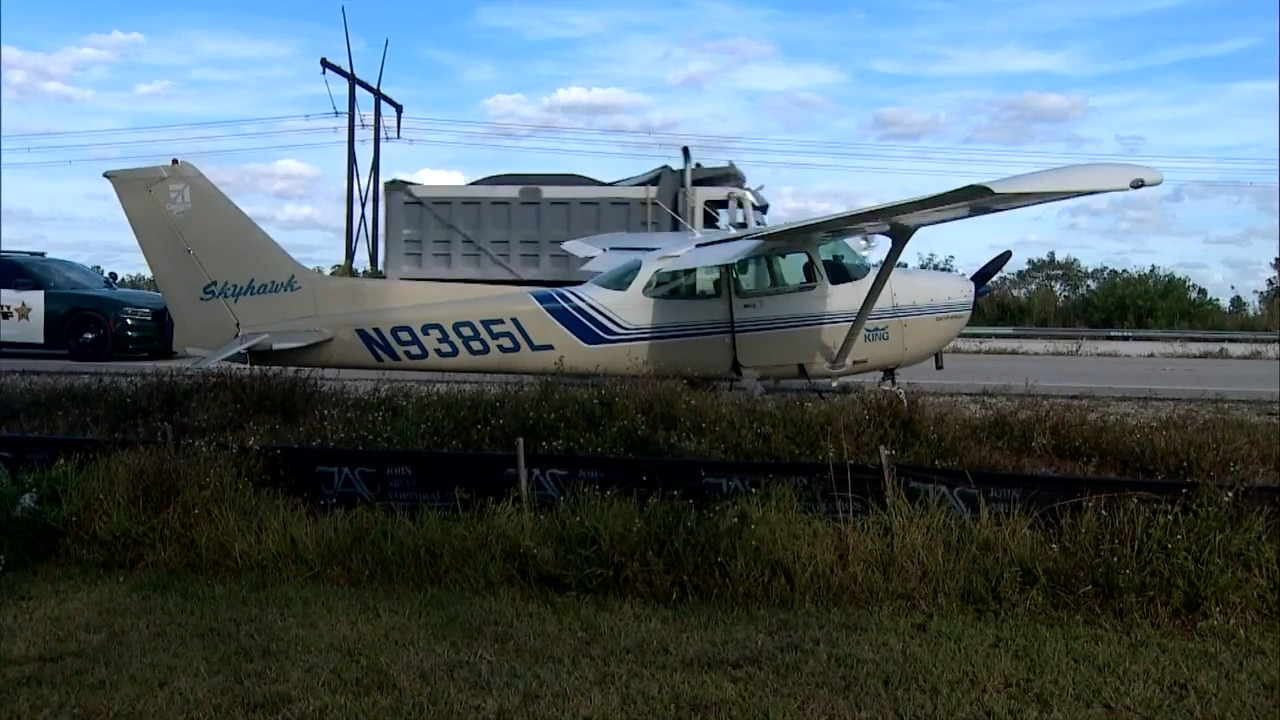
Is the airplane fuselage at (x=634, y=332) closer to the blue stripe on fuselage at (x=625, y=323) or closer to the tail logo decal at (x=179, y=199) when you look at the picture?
the blue stripe on fuselage at (x=625, y=323)

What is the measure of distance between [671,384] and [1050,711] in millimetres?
5637

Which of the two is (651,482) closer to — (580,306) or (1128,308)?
(580,306)

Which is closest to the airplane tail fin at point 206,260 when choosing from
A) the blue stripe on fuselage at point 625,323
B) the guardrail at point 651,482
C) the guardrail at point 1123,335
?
the blue stripe on fuselage at point 625,323

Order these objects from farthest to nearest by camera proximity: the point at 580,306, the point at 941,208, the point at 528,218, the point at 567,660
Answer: the point at 528,218
the point at 580,306
the point at 941,208
the point at 567,660

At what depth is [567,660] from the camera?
435 cm

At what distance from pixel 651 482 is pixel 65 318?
44.3ft

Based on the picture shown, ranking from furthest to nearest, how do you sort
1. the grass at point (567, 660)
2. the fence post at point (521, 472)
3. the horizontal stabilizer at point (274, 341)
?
the horizontal stabilizer at point (274, 341), the fence post at point (521, 472), the grass at point (567, 660)

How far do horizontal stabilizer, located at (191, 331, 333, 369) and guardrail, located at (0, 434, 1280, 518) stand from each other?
11.8ft

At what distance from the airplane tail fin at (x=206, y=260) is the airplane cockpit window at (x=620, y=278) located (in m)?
2.79

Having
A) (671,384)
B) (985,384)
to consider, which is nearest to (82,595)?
(671,384)

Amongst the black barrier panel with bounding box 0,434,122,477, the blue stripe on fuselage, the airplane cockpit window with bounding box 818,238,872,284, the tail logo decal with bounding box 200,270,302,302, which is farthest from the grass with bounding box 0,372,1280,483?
the airplane cockpit window with bounding box 818,238,872,284

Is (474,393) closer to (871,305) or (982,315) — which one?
(871,305)

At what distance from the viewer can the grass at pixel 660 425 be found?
25.4ft

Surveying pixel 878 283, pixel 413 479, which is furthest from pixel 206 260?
pixel 878 283
